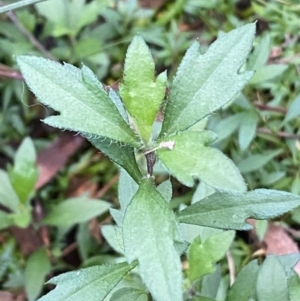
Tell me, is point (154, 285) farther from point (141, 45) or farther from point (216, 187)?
point (141, 45)

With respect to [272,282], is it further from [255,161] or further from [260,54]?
[260,54]

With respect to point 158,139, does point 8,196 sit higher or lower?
lower

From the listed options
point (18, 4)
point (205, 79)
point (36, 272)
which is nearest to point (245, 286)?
point (205, 79)

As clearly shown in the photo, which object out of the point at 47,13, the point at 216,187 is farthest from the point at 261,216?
the point at 47,13

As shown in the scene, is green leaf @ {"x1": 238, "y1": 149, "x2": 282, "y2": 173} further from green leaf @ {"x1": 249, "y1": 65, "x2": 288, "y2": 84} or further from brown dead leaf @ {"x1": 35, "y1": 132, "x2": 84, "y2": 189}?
brown dead leaf @ {"x1": 35, "y1": 132, "x2": 84, "y2": 189}

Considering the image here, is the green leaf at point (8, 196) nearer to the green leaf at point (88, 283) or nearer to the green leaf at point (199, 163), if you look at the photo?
the green leaf at point (88, 283)

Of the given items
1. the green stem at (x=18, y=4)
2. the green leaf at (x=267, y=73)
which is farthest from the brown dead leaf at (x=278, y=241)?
the green stem at (x=18, y=4)
